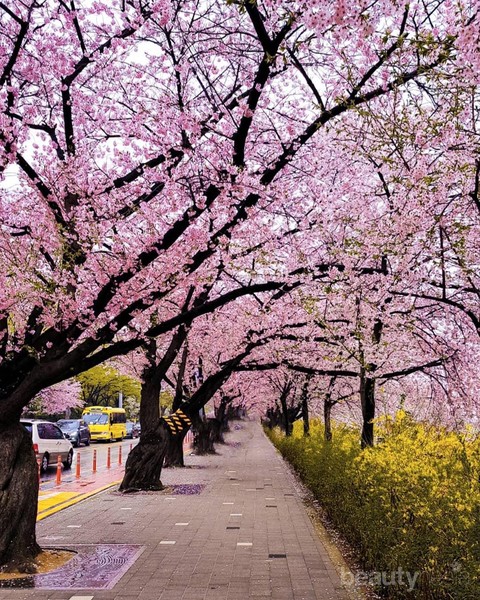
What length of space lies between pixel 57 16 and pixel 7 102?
1252 mm

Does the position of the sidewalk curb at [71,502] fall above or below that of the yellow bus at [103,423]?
below

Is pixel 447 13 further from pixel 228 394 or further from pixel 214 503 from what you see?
pixel 228 394

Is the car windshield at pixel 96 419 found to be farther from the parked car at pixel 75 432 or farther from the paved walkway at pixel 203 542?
the paved walkway at pixel 203 542

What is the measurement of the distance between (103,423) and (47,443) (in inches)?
941

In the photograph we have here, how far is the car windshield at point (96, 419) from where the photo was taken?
46188 mm

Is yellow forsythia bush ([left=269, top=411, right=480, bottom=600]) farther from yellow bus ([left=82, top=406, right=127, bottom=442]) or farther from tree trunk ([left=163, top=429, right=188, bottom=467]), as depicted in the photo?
yellow bus ([left=82, top=406, right=127, bottom=442])

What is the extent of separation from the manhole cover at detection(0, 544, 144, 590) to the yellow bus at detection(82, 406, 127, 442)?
37.6m

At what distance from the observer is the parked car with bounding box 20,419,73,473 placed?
22.0m

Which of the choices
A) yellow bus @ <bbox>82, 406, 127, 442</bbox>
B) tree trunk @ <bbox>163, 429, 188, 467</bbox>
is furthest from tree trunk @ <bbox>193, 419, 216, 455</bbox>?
yellow bus @ <bbox>82, 406, 127, 442</bbox>

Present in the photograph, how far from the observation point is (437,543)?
17.0 ft

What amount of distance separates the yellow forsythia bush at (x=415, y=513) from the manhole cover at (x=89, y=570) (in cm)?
283

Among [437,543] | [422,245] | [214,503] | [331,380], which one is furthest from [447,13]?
[331,380]

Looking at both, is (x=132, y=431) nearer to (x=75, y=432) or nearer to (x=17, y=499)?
(x=75, y=432)

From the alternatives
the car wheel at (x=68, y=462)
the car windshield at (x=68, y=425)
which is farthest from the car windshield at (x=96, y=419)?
the car wheel at (x=68, y=462)
